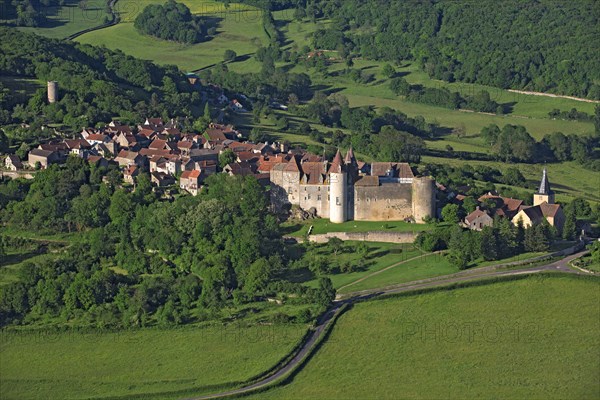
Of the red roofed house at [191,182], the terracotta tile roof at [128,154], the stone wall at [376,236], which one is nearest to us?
the stone wall at [376,236]

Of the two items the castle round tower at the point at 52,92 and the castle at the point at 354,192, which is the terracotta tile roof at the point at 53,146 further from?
the castle at the point at 354,192

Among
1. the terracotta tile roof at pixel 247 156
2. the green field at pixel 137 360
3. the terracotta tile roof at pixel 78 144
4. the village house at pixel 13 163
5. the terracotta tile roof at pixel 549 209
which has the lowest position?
the green field at pixel 137 360

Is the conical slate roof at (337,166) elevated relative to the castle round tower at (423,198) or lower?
elevated

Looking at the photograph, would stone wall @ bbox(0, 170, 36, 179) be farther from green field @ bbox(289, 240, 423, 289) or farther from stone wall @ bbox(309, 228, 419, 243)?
green field @ bbox(289, 240, 423, 289)

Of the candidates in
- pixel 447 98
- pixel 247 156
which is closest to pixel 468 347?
pixel 247 156

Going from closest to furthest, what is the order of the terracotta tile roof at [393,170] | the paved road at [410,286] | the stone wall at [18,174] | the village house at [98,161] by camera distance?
the paved road at [410,286] → the terracotta tile roof at [393,170] → the stone wall at [18,174] → the village house at [98,161]

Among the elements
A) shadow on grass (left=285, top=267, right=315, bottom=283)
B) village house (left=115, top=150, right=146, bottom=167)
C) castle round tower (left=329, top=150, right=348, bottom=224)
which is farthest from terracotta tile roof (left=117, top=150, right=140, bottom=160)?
shadow on grass (left=285, top=267, right=315, bottom=283)

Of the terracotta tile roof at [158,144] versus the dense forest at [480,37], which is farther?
the dense forest at [480,37]

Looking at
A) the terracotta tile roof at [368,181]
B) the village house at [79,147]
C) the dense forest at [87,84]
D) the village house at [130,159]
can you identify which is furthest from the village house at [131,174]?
the terracotta tile roof at [368,181]

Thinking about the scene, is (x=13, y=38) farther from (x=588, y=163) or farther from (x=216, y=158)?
(x=588, y=163)
